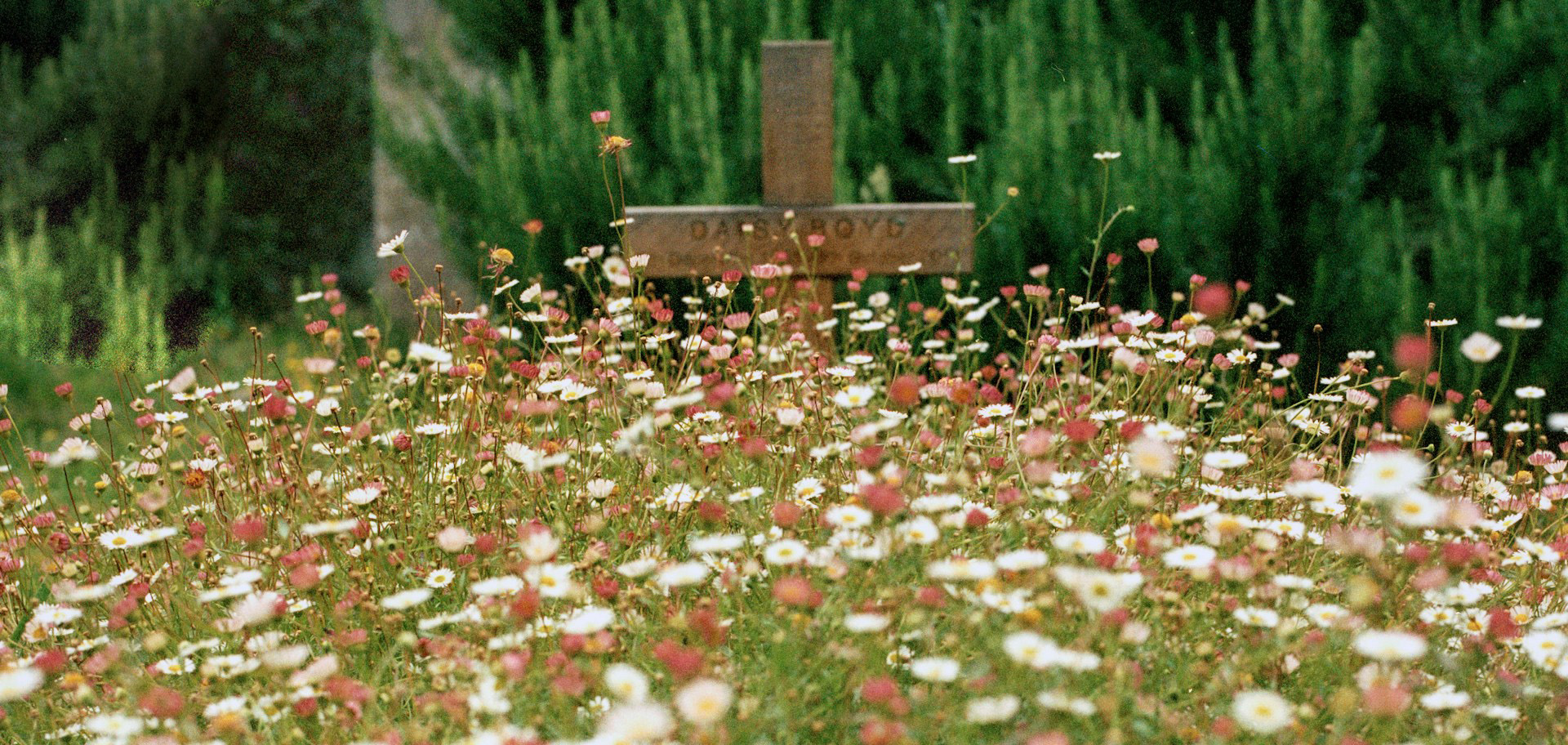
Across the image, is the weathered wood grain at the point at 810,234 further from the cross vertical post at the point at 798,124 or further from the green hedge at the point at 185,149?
the green hedge at the point at 185,149

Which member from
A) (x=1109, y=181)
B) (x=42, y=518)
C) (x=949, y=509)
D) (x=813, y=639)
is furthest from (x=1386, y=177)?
(x=42, y=518)

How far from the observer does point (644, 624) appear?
1935mm

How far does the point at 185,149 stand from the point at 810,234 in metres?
5.83

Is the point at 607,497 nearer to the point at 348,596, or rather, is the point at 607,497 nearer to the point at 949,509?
the point at 348,596

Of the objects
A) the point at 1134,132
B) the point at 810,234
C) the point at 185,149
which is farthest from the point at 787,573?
the point at 185,149

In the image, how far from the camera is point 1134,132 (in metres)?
4.36

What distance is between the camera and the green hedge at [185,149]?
771 centimetres

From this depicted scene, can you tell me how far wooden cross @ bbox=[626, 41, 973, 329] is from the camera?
12.6ft

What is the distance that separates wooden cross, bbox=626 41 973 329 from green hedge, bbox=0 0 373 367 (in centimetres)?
477

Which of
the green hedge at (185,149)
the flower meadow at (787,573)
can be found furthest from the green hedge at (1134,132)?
the green hedge at (185,149)

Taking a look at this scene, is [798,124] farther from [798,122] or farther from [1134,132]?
[1134,132]

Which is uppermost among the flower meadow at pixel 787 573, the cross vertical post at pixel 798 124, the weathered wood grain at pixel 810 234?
the cross vertical post at pixel 798 124

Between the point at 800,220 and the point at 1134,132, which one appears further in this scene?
the point at 1134,132

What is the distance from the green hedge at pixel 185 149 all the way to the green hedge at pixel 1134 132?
2702 mm
